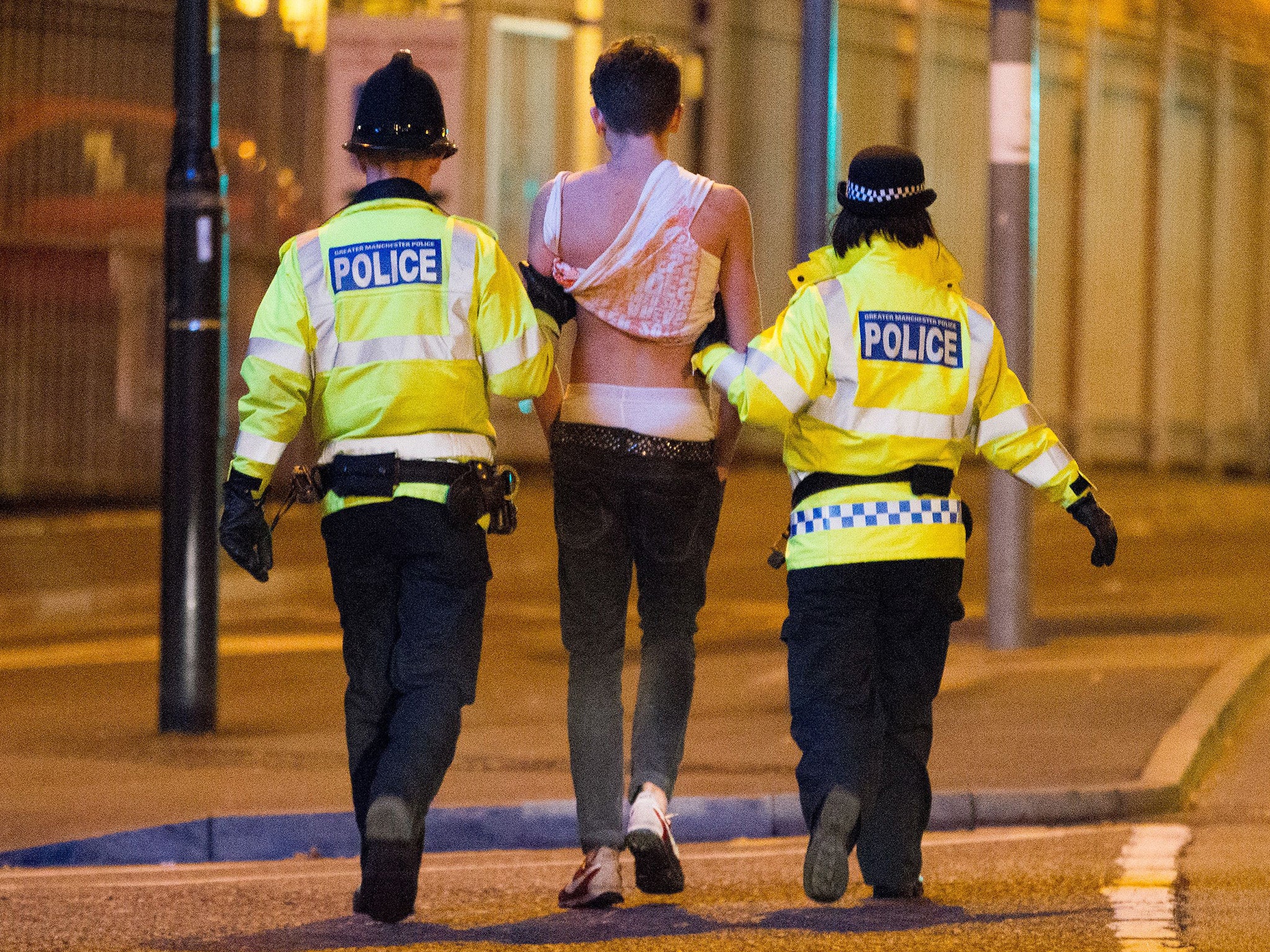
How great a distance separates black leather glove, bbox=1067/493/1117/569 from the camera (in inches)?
208

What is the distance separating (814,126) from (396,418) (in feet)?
15.3

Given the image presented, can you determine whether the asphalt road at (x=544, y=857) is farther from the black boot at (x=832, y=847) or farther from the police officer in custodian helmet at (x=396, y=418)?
the police officer in custodian helmet at (x=396, y=418)

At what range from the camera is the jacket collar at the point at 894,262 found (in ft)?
17.4

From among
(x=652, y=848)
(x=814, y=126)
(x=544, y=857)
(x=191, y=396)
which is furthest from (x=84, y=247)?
(x=652, y=848)

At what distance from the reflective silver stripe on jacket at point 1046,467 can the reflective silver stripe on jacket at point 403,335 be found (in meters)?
1.45

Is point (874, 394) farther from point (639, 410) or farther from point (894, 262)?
point (639, 410)

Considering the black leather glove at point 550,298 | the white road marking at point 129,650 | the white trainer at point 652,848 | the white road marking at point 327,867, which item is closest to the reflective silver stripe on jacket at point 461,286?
the black leather glove at point 550,298

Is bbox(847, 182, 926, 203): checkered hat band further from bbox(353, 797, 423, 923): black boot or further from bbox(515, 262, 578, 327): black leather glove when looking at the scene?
bbox(353, 797, 423, 923): black boot

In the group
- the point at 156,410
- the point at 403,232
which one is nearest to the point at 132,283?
the point at 156,410

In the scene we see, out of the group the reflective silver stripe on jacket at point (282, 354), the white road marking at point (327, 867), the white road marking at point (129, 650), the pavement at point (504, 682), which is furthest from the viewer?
the white road marking at point (129, 650)

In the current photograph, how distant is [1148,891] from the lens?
5.88 m

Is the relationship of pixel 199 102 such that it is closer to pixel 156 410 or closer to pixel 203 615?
pixel 203 615

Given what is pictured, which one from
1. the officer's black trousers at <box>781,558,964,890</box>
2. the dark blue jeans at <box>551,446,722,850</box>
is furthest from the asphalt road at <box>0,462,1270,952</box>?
the dark blue jeans at <box>551,446,722,850</box>

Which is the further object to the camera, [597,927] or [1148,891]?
[1148,891]
